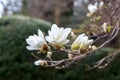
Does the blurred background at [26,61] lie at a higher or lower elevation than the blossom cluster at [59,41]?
higher

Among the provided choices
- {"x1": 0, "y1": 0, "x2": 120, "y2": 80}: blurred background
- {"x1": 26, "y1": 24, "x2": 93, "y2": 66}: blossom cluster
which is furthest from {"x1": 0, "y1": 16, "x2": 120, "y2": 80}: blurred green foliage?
{"x1": 26, "y1": 24, "x2": 93, "y2": 66}: blossom cluster

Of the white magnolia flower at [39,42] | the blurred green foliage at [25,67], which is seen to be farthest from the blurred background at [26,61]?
the white magnolia flower at [39,42]

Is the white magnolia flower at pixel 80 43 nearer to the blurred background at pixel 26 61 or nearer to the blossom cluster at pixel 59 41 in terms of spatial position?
the blossom cluster at pixel 59 41

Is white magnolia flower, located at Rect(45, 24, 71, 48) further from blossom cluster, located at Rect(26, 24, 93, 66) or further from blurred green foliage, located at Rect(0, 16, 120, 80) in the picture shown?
blurred green foliage, located at Rect(0, 16, 120, 80)

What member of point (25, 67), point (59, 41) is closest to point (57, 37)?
point (59, 41)

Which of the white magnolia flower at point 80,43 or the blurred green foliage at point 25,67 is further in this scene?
the blurred green foliage at point 25,67

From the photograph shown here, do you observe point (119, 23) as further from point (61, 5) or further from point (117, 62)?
point (61, 5)

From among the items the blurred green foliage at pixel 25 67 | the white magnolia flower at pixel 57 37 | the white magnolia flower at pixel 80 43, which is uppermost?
the blurred green foliage at pixel 25 67

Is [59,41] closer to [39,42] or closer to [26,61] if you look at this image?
[39,42]
